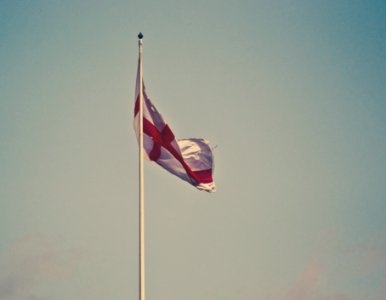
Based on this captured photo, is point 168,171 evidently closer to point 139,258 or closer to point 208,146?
point 208,146

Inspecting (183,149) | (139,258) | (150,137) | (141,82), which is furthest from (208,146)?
(139,258)

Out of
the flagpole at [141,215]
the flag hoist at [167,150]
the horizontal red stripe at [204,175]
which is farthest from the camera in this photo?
the horizontal red stripe at [204,175]

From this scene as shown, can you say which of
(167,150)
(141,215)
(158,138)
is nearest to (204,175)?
(167,150)

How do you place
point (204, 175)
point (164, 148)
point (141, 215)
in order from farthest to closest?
point (204, 175) < point (164, 148) < point (141, 215)

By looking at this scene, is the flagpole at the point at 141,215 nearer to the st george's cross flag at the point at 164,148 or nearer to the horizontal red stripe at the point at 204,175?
the st george's cross flag at the point at 164,148

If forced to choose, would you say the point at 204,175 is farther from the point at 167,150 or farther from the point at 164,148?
the point at 164,148

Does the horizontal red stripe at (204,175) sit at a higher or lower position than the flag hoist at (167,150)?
lower

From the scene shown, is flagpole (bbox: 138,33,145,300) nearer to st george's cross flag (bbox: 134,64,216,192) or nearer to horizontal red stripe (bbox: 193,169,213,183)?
st george's cross flag (bbox: 134,64,216,192)

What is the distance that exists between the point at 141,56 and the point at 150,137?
333 cm

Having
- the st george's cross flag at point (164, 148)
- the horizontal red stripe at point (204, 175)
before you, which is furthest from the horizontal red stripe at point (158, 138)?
the horizontal red stripe at point (204, 175)

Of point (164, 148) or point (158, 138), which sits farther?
point (164, 148)

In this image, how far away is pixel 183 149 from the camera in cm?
2458

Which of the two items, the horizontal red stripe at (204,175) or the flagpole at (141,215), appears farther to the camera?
the horizontal red stripe at (204,175)

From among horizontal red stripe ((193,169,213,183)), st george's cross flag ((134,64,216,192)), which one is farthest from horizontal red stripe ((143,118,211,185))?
horizontal red stripe ((193,169,213,183))
